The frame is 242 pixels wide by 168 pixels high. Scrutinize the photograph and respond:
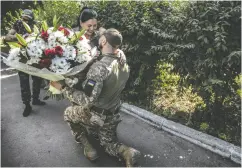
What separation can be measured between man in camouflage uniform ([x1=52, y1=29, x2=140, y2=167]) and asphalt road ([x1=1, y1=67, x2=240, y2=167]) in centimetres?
31

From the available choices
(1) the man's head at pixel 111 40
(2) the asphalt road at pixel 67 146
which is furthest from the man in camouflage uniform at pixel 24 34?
(1) the man's head at pixel 111 40

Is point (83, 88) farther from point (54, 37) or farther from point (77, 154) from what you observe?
point (77, 154)

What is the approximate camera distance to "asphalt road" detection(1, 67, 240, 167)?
12.7ft

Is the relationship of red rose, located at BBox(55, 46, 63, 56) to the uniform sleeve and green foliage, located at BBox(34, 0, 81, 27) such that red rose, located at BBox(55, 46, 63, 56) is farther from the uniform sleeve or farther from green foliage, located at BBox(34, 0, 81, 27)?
green foliage, located at BBox(34, 0, 81, 27)

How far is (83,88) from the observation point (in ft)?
10.8

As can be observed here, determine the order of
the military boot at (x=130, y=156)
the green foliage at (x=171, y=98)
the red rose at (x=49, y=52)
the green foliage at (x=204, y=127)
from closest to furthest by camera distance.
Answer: the red rose at (x=49, y=52) → the military boot at (x=130, y=156) → the green foliage at (x=204, y=127) → the green foliage at (x=171, y=98)

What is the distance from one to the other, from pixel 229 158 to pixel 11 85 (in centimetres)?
606

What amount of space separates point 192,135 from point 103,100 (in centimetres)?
178

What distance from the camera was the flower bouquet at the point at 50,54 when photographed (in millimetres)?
3113

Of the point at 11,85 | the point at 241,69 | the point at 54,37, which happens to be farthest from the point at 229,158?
the point at 11,85

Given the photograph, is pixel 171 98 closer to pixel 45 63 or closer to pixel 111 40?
pixel 111 40

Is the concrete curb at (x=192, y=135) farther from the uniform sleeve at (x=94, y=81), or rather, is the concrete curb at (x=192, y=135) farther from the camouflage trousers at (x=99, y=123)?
the uniform sleeve at (x=94, y=81)

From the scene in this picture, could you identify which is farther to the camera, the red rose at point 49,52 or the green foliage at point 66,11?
the green foliage at point 66,11

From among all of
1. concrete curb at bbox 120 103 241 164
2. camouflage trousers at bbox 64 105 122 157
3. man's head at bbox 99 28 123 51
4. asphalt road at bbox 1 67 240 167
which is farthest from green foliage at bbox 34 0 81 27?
man's head at bbox 99 28 123 51
